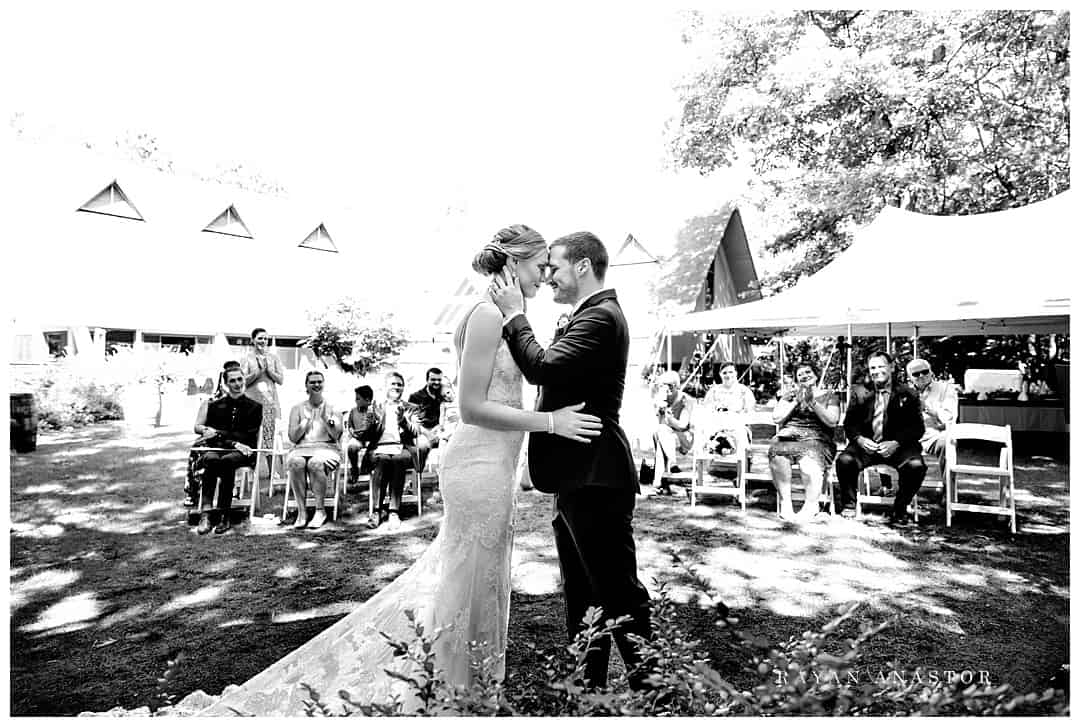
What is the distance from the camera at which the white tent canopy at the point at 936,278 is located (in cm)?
642

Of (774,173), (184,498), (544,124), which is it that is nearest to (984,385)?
(774,173)

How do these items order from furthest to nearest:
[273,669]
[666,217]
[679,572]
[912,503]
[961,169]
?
[666,217] < [961,169] < [912,503] < [679,572] < [273,669]

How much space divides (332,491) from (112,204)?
656 inches

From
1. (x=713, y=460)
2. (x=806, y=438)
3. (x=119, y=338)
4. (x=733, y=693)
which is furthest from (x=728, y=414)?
(x=119, y=338)

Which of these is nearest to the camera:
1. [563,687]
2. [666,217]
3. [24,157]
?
[563,687]

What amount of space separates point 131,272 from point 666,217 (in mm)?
14370

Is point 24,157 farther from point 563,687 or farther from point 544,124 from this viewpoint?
point 563,687

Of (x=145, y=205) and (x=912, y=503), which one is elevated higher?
(x=145, y=205)

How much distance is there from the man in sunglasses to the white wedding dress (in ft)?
15.2

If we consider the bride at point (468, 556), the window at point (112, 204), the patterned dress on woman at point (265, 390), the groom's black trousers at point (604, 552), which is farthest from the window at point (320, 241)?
the groom's black trousers at point (604, 552)

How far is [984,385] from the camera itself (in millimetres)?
13836

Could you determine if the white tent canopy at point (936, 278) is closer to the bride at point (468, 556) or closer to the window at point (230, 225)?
the bride at point (468, 556)

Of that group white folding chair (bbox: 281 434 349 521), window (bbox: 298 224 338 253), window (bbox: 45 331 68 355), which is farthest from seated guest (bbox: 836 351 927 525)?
window (bbox: 298 224 338 253)

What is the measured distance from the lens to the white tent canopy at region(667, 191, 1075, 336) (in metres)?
6.42
